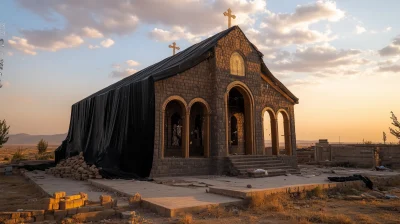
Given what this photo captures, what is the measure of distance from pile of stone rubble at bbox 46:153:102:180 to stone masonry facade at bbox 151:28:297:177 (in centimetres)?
260

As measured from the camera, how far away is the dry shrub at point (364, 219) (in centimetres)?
630

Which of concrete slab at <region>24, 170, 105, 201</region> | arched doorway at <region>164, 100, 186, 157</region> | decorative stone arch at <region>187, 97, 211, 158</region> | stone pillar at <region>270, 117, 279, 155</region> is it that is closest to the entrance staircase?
decorative stone arch at <region>187, 97, 211, 158</region>

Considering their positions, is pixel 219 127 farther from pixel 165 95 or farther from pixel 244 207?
pixel 244 207

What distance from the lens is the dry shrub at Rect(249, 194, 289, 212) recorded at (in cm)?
738

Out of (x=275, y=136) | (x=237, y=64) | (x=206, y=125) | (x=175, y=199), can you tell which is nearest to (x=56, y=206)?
(x=175, y=199)

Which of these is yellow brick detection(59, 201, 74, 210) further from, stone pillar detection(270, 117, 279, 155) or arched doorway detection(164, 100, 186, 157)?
stone pillar detection(270, 117, 279, 155)

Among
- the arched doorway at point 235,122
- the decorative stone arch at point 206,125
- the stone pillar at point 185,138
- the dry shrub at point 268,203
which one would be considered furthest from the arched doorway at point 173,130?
the dry shrub at point 268,203

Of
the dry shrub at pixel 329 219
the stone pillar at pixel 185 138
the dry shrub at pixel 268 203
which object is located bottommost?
the dry shrub at pixel 329 219

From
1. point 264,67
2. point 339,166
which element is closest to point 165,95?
point 264,67

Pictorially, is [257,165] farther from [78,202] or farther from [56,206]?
[56,206]

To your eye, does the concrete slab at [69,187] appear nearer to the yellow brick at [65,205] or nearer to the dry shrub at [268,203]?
the yellow brick at [65,205]

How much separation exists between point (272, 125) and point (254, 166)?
426 cm

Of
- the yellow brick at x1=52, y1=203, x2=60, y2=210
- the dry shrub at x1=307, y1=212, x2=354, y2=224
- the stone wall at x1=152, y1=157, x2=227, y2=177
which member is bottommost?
the dry shrub at x1=307, y1=212, x2=354, y2=224

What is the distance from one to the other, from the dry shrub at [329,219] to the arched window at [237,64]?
9880 mm
